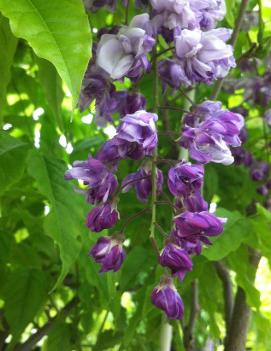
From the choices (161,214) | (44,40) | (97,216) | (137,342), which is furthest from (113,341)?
(44,40)

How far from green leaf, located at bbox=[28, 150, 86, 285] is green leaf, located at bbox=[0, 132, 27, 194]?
22mm

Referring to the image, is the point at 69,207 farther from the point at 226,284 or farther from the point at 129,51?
the point at 226,284

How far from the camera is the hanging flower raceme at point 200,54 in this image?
582 mm

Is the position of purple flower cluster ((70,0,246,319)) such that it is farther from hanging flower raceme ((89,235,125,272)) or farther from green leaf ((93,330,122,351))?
green leaf ((93,330,122,351))

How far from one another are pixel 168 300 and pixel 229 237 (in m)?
0.27

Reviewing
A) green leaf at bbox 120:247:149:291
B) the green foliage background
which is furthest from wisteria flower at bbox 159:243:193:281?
green leaf at bbox 120:247:149:291

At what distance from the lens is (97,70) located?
671 millimetres

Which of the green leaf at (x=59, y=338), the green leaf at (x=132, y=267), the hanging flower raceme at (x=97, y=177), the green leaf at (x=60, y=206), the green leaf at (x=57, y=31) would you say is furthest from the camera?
the green leaf at (x=59, y=338)

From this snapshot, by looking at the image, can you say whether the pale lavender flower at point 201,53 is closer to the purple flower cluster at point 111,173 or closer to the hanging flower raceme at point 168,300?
the purple flower cluster at point 111,173

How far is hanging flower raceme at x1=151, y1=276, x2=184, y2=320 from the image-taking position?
0.55 m

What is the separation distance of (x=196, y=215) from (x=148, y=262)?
1.54ft

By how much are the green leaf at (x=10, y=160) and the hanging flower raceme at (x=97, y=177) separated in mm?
180

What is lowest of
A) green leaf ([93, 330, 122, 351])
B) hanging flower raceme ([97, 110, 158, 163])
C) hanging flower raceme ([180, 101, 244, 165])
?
green leaf ([93, 330, 122, 351])

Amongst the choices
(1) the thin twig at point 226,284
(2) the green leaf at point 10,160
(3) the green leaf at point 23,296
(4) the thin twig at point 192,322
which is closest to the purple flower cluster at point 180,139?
(2) the green leaf at point 10,160
